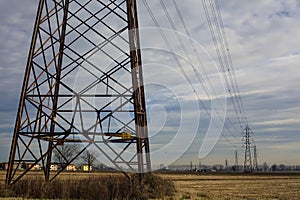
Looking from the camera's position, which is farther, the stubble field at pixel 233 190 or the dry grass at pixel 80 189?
the stubble field at pixel 233 190

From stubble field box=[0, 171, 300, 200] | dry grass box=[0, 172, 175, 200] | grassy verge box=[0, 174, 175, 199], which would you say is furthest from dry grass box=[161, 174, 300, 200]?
grassy verge box=[0, 174, 175, 199]

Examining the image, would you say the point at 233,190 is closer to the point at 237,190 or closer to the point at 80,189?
the point at 237,190

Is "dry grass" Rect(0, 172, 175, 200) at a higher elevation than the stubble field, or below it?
higher

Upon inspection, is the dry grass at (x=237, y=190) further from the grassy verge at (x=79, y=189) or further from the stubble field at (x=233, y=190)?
the grassy verge at (x=79, y=189)

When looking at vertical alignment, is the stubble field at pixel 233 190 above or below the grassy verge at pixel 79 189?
below

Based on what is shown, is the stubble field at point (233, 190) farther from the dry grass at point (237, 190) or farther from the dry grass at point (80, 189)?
the dry grass at point (80, 189)

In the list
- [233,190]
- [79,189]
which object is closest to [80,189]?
[79,189]

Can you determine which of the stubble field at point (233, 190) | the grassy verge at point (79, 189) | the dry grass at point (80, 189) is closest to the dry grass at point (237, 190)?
the stubble field at point (233, 190)

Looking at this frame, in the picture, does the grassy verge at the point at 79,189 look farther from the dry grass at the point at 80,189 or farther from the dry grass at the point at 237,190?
the dry grass at the point at 237,190

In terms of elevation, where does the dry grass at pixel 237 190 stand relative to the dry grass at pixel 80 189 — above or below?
below

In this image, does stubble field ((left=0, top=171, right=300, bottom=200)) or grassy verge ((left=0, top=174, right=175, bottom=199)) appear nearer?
grassy verge ((left=0, top=174, right=175, bottom=199))

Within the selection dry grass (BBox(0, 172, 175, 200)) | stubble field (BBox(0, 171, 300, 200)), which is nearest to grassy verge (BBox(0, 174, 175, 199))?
dry grass (BBox(0, 172, 175, 200))

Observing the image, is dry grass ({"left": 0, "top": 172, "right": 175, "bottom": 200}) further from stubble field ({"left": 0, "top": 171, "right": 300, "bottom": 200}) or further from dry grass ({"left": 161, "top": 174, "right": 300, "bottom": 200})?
dry grass ({"left": 161, "top": 174, "right": 300, "bottom": 200})

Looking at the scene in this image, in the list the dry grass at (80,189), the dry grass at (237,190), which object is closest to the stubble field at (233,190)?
the dry grass at (237,190)
